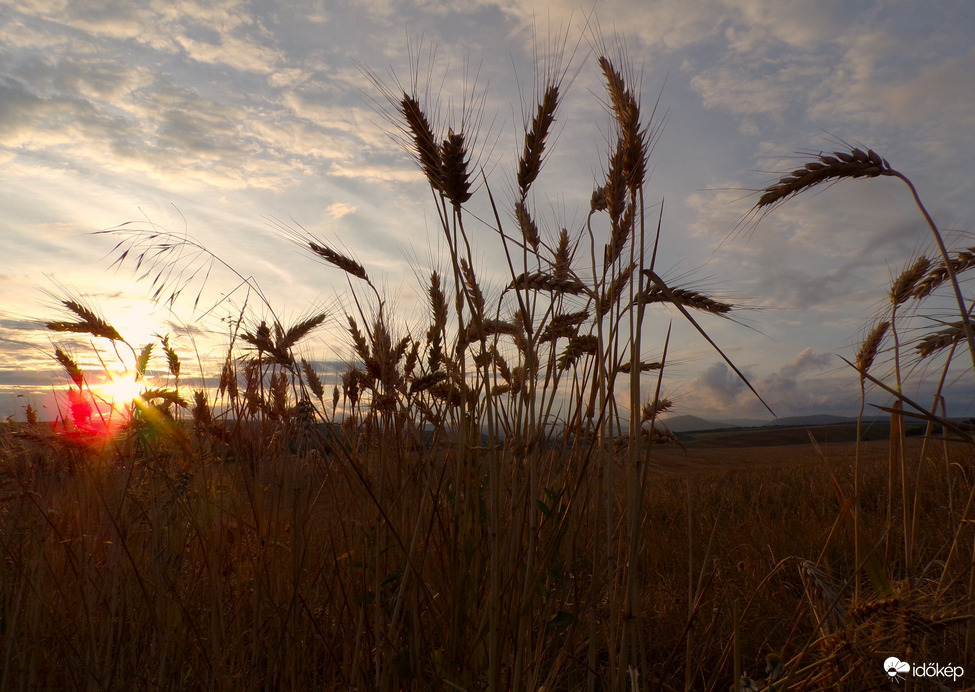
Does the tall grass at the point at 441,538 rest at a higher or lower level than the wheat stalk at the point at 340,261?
lower

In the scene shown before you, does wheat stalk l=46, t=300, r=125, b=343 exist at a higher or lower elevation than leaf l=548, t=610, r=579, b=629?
higher

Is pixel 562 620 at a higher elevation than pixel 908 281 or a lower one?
lower

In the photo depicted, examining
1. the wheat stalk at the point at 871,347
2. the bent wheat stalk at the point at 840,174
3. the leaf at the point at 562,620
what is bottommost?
the leaf at the point at 562,620

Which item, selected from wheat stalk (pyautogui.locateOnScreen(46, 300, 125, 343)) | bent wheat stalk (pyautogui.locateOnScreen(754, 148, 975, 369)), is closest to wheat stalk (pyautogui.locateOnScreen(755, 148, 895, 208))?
bent wheat stalk (pyautogui.locateOnScreen(754, 148, 975, 369))

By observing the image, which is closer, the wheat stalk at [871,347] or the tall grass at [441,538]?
the tall grass at [441,538]

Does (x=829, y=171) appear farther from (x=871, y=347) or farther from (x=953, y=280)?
(x=871, y=347)

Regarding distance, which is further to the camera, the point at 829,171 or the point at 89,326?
the point at 89,326

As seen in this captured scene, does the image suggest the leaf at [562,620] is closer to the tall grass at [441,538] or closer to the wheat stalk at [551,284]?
the tall grass at [441,538]

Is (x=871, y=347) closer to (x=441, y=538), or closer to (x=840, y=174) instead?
(x=840, y=174)

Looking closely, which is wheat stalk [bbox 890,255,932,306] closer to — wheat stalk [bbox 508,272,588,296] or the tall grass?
the tall grass

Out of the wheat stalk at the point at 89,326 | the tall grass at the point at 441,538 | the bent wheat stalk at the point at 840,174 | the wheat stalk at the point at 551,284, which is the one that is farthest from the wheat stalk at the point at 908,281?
the wheat stalk at the point at 89,326

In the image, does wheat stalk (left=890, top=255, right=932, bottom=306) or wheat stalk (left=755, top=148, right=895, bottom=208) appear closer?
wheat stalk (left=755, top=148, right=895, bottom=208)

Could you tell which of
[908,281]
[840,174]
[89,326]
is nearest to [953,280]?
[840,174]

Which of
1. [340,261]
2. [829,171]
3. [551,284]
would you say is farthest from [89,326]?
Answer: [829,171]
